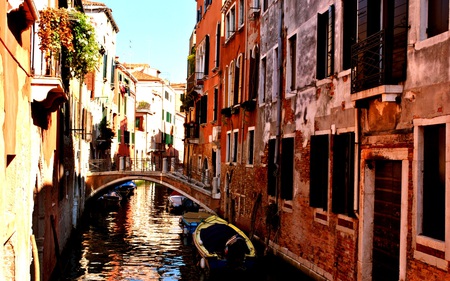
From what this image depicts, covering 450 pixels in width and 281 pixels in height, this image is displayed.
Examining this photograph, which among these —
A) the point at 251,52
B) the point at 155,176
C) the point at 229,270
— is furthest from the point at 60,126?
the point at 155,176

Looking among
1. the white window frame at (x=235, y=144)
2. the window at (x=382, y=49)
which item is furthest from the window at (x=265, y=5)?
the window at (x=382, y=49)

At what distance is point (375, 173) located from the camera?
8.80 m

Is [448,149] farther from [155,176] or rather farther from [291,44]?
[155,176]

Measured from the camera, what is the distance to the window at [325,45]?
10.6m

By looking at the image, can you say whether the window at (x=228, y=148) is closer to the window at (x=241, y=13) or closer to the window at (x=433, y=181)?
the window at (x=241, y=13)

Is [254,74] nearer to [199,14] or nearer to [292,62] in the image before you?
[292,62]

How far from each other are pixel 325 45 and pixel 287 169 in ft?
9.79

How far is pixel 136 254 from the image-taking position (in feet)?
57.2

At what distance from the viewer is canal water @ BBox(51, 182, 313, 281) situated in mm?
13477

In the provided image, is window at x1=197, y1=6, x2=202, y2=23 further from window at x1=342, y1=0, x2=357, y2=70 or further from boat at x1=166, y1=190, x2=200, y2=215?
window at x1=342, y1=0, x2=357, y2=70

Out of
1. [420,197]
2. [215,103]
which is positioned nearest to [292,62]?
[420,197]

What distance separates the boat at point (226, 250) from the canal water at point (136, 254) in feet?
0.67

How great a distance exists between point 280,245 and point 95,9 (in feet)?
67.9

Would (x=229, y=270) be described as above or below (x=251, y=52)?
below
